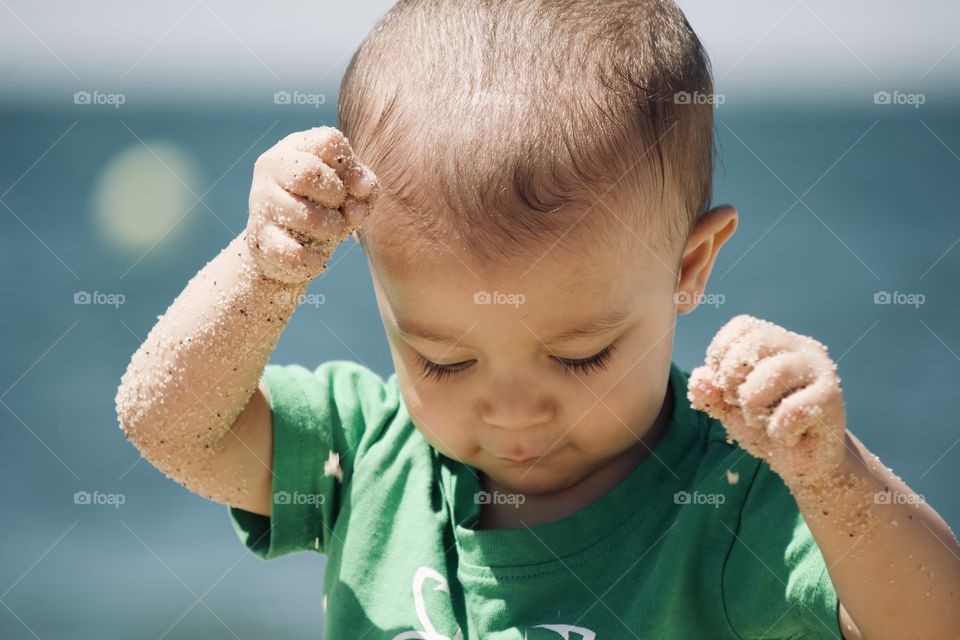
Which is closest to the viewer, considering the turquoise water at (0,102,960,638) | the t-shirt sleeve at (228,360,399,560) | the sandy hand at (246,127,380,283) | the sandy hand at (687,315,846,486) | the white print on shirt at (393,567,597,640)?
the sandy hand at (687,315,846,486)

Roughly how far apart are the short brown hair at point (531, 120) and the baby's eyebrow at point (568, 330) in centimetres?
7

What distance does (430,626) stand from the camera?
1.02 m

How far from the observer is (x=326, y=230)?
0.85m

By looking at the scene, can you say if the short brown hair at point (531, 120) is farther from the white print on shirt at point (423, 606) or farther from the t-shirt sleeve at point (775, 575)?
the white print on shirt at point (423, 606)

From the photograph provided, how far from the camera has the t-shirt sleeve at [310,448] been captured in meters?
1.10

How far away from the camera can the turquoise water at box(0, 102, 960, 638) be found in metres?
1.81

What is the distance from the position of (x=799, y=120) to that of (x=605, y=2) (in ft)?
13.0

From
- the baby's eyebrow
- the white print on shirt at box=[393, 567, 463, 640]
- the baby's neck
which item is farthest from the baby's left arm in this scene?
the white print on shirt at box=[393, 567, 463, 640]

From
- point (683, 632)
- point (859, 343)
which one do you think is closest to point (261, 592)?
point (683, 632)

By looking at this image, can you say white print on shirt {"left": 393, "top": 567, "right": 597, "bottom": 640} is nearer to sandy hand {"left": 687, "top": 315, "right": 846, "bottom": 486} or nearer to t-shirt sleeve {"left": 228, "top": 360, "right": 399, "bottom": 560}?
t-shirt sleeve {"left": 228, "top": 360, "right": 399, "bottom": 560}

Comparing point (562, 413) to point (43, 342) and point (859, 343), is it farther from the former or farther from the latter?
point (43, 342)

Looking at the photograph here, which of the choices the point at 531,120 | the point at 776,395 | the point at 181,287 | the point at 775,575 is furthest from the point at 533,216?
the point at 181,287

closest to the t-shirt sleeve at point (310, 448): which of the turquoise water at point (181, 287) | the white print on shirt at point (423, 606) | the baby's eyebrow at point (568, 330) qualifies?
the white print on shirt at point (423, 606)

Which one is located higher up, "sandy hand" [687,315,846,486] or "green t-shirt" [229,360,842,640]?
"sandy hand" [687,315,846,486]
